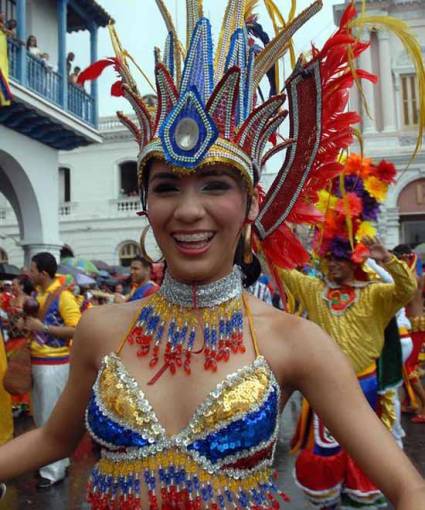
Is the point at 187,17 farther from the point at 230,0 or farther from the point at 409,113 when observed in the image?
the point at 409,113

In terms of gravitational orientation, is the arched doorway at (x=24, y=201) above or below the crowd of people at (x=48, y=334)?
above

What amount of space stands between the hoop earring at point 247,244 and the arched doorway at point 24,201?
33.4ft

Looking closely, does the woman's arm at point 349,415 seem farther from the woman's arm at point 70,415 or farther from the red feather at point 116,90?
the red feather at point 116,90

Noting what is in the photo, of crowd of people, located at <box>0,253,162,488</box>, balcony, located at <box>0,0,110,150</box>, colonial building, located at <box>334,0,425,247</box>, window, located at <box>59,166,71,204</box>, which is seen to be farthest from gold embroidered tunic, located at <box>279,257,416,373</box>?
window, located at <box>59,166,71,204</box>

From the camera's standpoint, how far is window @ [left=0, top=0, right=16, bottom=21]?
1168 centimetres

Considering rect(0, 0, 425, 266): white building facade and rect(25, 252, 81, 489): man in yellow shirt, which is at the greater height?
rect(0, 0, 425, 266): white building facade

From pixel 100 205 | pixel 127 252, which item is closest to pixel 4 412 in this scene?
pixel 127 252

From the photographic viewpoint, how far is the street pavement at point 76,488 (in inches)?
175

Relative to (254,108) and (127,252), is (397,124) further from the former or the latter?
(254,108)

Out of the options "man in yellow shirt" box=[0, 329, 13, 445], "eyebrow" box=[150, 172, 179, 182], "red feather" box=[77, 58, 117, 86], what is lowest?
"man in yellow shirt" box=[0, 329, 13, 445]

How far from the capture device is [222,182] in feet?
5.25

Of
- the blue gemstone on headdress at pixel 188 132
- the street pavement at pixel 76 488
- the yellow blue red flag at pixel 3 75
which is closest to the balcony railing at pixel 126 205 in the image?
the yellow blue red flag at pixel 3 75

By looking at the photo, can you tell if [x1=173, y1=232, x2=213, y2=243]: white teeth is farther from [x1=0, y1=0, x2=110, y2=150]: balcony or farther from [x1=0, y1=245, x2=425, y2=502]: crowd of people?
[x1=0, y1=0, x2=110, y2=150]: balcony

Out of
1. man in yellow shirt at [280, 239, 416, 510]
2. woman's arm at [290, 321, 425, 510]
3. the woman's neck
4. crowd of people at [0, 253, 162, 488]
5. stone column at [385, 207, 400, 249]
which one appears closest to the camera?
woman's arm at [290, 321, 425, 510]
